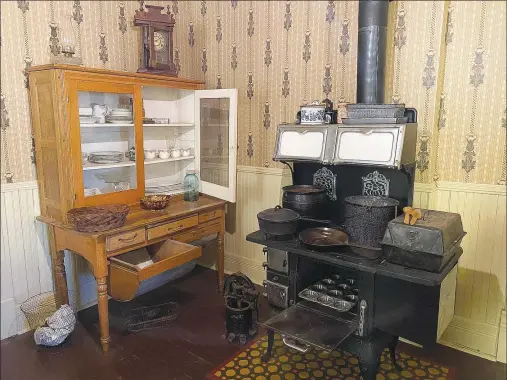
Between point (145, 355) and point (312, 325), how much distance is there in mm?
953

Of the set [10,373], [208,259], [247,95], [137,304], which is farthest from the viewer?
[208,259]

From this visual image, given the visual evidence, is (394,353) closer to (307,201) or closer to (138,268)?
(307,201)

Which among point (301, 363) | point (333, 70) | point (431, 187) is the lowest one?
point (301, 363)

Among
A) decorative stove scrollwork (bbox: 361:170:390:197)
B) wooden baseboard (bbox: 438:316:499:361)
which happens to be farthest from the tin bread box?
wooden baseboard (bbox: 438:316:499:361)

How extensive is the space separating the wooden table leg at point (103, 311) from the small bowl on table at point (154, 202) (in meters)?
0.54

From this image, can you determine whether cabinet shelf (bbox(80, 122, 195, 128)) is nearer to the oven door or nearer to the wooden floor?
the wooden floor

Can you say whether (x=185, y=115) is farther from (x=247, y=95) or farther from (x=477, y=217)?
(x=477, y=217)

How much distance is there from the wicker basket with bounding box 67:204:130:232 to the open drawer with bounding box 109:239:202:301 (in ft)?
0.73

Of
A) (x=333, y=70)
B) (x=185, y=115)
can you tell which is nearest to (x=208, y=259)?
(x=185, y=115)

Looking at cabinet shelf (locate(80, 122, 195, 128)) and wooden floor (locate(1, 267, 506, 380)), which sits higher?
cabinet shelf (locate(80, 122, 195, 128))

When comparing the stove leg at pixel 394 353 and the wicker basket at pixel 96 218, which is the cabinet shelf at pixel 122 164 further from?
Answer: the stove leg at pixel 394 353

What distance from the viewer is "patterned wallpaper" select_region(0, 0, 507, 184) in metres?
2.12

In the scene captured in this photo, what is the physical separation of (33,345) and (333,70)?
2378mm

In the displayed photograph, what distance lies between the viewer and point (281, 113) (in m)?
2.87
